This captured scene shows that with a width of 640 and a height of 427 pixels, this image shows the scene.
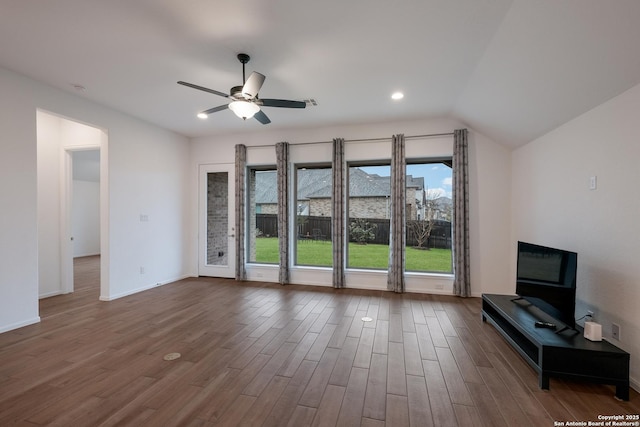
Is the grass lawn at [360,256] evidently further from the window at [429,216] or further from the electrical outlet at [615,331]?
the electrical outlet at [615,331]

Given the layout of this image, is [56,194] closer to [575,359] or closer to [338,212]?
[338,212]

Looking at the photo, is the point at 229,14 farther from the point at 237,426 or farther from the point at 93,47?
the point at 237,426

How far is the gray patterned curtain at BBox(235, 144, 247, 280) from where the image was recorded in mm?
5695

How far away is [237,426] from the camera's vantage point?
5.97 ft

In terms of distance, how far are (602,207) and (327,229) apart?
13.0ft

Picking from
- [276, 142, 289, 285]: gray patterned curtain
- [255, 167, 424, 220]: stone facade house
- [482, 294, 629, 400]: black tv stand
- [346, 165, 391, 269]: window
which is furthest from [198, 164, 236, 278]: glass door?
[482, 294, 629, 400]: black tv stand

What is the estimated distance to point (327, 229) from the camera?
18.5 feet

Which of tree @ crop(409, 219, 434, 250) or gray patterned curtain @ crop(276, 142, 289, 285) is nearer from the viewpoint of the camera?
tree @ crop(409, 219, 434, 250)

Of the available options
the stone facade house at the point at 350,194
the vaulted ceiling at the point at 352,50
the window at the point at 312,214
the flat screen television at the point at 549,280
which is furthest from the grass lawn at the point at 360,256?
the vaulted ceiling at the point at 352,50

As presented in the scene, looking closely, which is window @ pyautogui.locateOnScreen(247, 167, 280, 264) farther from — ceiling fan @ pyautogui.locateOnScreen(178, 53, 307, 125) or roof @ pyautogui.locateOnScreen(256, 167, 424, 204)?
ceiling fan @ pyautogui.locateOnScreen(178, 53, 307, 125)

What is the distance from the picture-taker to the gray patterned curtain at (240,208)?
224 inches

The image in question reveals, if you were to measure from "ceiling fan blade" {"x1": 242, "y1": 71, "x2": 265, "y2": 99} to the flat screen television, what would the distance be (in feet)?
10.9

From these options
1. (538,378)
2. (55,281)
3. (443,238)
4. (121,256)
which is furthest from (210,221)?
(538,378)

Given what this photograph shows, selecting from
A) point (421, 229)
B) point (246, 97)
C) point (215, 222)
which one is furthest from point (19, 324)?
point (421, 229)
